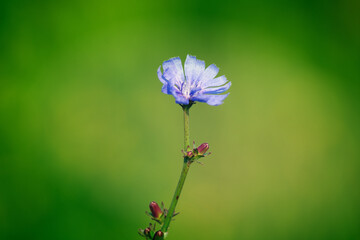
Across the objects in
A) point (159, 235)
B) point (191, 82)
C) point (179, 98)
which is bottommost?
point (159, 235)

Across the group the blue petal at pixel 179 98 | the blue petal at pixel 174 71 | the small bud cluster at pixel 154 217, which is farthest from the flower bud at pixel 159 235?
the blue petal at pixel 174 71

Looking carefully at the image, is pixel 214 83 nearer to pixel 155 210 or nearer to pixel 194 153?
pixel 194 153

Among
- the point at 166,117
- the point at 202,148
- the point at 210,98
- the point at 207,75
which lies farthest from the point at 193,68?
the point at 166,117

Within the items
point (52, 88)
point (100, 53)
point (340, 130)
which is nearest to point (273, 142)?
point (340, 130)

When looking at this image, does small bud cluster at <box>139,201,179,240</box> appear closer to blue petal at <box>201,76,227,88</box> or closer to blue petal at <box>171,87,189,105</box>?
blue petal at <box>171,87,189,105</box>

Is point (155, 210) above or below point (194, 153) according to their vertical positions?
below

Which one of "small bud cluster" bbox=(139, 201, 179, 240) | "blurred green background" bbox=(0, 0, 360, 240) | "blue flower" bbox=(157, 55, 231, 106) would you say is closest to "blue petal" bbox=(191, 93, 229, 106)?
"blue flower" bbox=(157, 55, 231, 106)

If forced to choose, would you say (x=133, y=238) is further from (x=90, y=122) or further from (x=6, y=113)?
(x=6, y=113)
